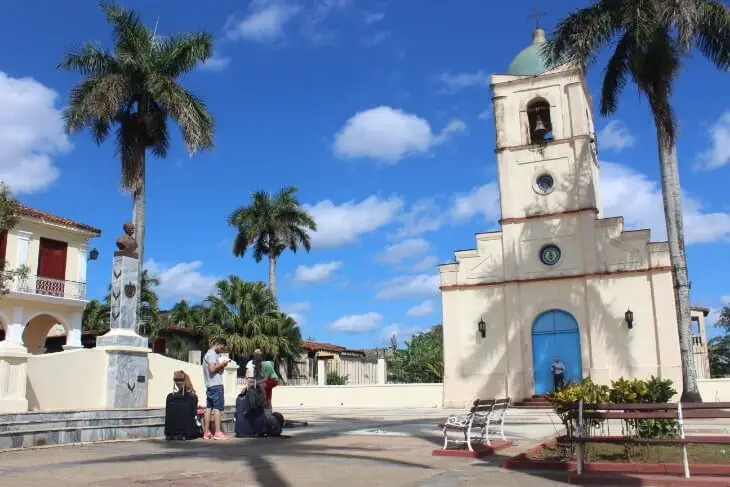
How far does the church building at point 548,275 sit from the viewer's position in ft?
79.9

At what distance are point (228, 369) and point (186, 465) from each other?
11899 millimetres

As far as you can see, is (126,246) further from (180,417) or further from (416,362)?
(416,362)

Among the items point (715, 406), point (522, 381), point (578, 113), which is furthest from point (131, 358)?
point (578, 113)

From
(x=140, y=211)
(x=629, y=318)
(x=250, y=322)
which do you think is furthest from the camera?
(x=250, y=322)

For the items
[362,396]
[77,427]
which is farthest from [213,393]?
[362,396]

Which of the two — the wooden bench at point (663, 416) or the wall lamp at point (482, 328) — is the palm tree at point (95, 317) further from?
the wooden bench at point (663, 416)

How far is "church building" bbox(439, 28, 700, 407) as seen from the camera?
2436 cm

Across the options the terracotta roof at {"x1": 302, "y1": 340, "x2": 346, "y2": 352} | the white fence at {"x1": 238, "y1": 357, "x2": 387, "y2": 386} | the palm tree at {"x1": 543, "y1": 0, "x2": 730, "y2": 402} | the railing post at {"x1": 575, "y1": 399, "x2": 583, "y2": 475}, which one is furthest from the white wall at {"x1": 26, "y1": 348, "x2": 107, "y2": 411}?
the terracotta roof at {"x1": 302, "y1": 340, "x2": 346, "y2": 352}

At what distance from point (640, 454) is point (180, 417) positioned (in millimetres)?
7220

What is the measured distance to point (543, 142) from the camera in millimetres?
26828

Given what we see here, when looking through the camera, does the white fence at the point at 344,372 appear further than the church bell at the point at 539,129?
Yes

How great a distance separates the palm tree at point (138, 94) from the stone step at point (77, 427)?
460 inches

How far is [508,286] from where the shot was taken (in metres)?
26.4

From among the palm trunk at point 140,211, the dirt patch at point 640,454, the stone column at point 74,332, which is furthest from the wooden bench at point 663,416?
the stone column at point 74,332
